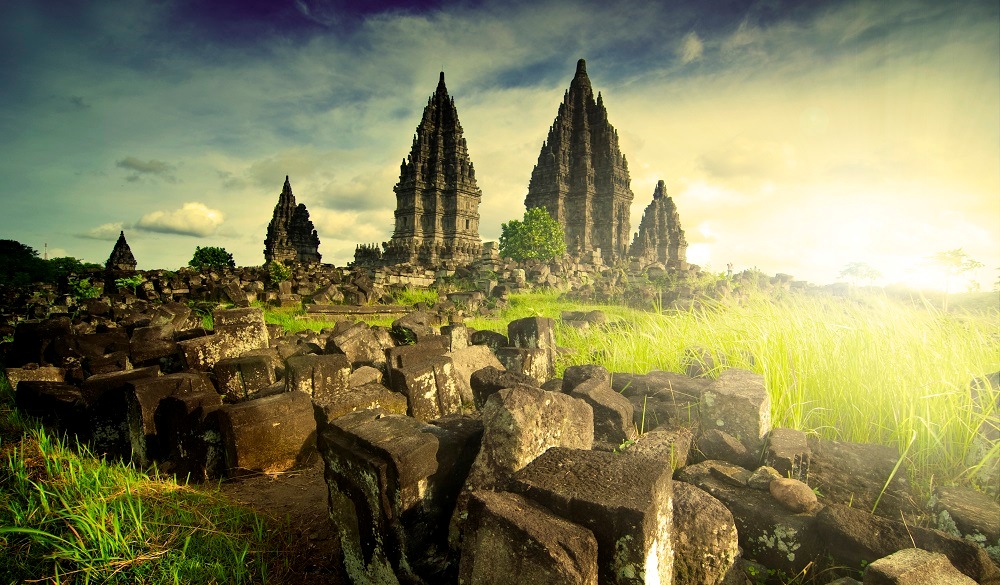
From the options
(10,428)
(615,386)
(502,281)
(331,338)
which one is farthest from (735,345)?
(502,281)

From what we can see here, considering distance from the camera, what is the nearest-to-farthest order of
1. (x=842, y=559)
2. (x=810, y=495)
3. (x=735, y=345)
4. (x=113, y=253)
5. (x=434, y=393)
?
1. (x=842, y=559)
2. (x=810, y=495)
3. (x=434, y=393)
4. (x=735, y=345)
5. (x=113, y=253)

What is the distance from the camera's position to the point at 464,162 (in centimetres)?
3778

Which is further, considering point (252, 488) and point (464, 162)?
point (464, 162)

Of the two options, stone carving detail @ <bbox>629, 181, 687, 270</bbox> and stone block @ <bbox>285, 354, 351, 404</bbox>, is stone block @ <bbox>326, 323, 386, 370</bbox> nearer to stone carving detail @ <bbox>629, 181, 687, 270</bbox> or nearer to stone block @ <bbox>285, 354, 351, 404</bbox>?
stone block @ <bbox>285, 354, 351, 404</bbox>

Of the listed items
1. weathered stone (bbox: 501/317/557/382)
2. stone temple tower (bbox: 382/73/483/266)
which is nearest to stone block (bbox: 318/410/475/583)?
weathered stone (bbox: 501/317/557/382)

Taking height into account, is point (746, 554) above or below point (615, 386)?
below

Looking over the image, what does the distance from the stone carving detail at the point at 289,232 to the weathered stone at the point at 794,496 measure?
44.2 m

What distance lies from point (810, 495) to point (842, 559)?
223mm

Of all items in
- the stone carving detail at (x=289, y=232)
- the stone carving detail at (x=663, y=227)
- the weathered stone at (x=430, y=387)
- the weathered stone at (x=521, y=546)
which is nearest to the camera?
the weathered stone at (x=521, y=546)

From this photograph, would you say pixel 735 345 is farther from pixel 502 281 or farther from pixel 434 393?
pixel 502 281

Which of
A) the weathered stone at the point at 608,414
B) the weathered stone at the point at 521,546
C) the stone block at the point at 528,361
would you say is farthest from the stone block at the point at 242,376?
the weathered stone at the point at 521,546

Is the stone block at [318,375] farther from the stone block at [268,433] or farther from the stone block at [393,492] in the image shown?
the stone block at [393,492]

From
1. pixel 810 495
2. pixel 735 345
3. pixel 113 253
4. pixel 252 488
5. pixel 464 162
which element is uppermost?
pixel 464 162

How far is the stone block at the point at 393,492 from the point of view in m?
1.66
